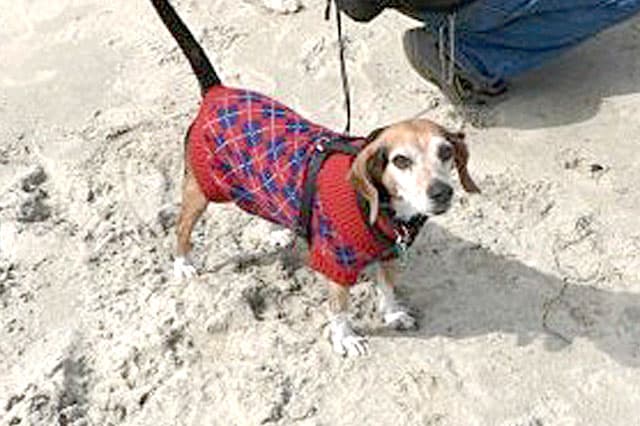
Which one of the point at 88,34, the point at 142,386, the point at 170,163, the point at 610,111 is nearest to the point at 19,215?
the point at 170,163

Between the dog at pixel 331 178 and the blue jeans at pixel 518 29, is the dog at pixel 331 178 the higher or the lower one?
the higher one

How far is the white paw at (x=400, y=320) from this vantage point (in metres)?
3.66

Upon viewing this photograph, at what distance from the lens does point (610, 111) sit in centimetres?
446

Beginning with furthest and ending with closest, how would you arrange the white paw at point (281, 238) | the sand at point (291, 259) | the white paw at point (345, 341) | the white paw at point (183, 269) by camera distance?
1. the white paw at point (281, 238)
2. the white paw at point (183, 269)
3. the white paw at point (345, 341)
4. the sand at point (291, 259)

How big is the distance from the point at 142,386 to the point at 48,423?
12.0 inches

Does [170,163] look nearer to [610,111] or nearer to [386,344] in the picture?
[386,344]

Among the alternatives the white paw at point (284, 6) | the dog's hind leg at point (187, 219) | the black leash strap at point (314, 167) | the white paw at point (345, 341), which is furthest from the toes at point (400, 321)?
the white paw at point (284, 6)

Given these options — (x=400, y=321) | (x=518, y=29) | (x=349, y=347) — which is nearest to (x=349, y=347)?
(x=349, y=347)

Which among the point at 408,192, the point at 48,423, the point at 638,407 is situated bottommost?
the point at 638,407

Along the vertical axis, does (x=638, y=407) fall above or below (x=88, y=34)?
below

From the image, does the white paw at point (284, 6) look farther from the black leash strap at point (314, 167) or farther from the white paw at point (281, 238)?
the black leash strap at point (314, 167)

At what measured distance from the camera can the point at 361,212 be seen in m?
3.25

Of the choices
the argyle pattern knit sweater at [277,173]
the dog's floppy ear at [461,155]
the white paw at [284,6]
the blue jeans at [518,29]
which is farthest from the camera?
the white paw at [284,6]

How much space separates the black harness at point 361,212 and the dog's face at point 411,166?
9 cm
